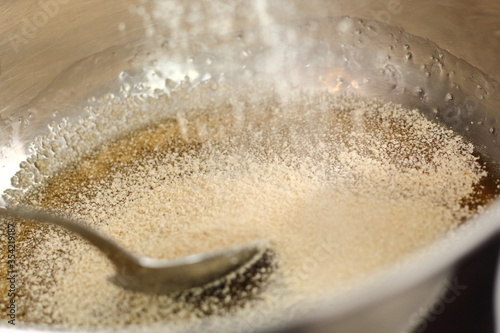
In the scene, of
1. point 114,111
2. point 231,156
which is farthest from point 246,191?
point 114,111

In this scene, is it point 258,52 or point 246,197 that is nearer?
point 246,197

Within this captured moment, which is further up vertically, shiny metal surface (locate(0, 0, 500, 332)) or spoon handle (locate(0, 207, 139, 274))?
shiny metal surface (locate(0, 0, 500, 332))

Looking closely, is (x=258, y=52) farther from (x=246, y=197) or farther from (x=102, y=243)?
(x=102, y=243)

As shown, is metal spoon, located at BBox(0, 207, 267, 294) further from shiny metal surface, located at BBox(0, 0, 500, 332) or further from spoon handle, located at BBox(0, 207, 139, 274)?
shiny metal surface, located at BBox(0, 0, 500, 332)

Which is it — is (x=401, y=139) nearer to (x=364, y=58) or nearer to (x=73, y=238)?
(x=364, y=58)

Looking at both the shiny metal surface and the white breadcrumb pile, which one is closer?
the white breadcrumb pile

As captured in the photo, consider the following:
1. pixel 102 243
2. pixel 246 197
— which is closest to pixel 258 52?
pixel 246 197

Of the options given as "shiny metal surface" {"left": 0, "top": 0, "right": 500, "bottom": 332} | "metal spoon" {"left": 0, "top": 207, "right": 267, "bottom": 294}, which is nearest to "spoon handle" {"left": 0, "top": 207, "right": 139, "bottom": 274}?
"metal spoon" {"left": 0, "top": 207, "right": 267, "bottom": 294}
